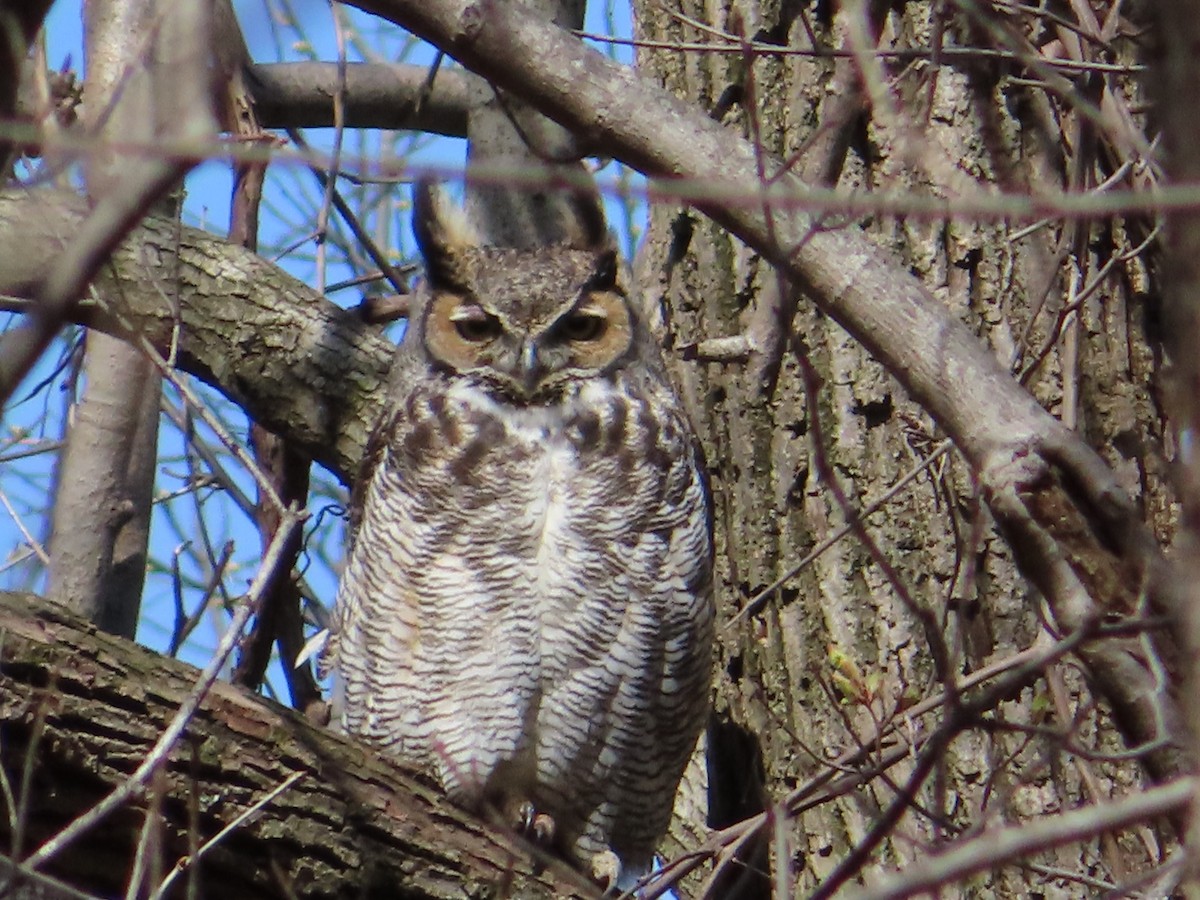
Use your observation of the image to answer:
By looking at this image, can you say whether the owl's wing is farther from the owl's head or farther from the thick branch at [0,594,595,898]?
the thick branch at [0,594,595,898]

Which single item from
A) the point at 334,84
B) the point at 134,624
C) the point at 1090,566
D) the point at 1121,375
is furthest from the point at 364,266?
the point at 1090,566

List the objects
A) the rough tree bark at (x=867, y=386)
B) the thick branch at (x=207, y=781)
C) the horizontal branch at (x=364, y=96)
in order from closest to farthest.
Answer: the thick branch at (x=207, y=781) → the rough tree bark at (x=867, y=386) → the horizontal branch at (x=364, y=96)

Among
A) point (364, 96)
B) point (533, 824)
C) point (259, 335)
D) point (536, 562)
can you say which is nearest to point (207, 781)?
point (536, 562)

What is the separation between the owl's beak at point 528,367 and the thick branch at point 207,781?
2.86 feet

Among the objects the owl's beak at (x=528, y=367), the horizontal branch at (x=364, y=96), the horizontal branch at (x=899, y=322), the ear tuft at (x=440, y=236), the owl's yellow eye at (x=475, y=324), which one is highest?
the horizontal branch at (x=364, y=96)

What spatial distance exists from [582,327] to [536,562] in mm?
512

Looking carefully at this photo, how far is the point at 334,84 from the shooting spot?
352 centimetres

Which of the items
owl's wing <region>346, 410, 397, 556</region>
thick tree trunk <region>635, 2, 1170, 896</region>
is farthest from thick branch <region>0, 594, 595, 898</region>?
owl's wing <region>346, 410, 397, 556</region>

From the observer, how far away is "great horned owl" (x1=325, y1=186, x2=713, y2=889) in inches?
119

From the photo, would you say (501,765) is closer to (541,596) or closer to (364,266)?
(541,596)

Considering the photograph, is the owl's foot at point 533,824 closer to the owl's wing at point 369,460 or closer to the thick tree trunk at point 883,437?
the thick tree trunk at point 883,437

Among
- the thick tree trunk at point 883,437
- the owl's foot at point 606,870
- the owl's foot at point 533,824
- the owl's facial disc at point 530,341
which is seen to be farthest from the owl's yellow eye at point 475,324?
the owl's foot at point 606,870

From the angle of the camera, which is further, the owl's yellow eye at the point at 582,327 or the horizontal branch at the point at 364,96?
the horizontal branch at the point at 364,96

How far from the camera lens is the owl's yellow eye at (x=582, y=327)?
323 centimetres
